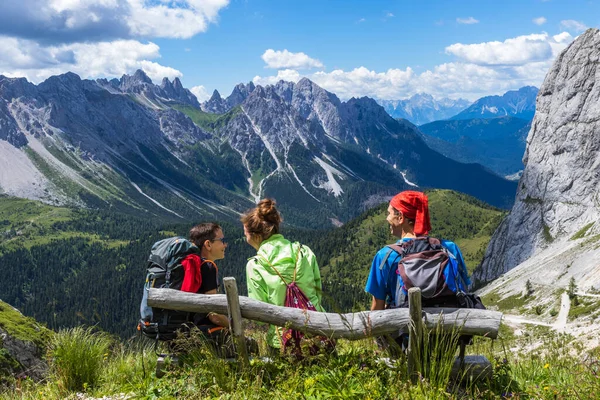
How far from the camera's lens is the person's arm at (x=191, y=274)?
9133 mm

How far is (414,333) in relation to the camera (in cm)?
750

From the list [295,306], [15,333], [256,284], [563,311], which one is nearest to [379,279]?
[295,306]

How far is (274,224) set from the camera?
9430 millimetres

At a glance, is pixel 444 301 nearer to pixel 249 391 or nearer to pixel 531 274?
pixel 249 391

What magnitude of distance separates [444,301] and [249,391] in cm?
359

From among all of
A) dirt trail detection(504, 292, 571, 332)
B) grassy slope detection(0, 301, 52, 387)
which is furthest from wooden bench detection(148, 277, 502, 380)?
dirt trail detection(504, 292, 571, 332)

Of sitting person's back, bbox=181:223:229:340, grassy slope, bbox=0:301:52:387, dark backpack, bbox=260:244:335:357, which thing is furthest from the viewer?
grassy slope, bbox=0:301:52:387

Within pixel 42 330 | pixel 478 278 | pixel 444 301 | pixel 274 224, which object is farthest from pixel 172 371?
pixel 478 278

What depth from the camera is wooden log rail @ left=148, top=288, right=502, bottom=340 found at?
752 centimetres

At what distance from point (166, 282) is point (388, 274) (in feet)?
14.5

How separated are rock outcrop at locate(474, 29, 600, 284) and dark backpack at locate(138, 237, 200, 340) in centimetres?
12835

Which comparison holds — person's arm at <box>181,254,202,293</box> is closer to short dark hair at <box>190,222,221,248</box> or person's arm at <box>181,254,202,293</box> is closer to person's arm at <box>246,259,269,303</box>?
short dark hair at <box>190,222,221,248</box>

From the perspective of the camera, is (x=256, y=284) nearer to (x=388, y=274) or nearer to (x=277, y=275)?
(x=277, y=275)

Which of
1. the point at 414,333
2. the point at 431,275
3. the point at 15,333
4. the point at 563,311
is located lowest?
the point at 563,311
